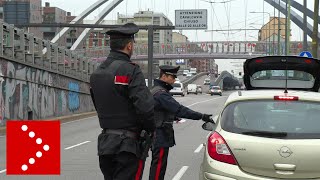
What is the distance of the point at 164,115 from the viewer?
22.8 feet

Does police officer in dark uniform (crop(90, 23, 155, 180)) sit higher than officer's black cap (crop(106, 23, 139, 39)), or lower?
lower

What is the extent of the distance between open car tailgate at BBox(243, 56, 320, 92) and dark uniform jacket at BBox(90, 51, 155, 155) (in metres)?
4.49

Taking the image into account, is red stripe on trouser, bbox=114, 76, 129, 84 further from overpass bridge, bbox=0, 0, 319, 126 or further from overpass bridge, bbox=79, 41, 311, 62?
overpass bridge, bbox=79, 41, 311, 62

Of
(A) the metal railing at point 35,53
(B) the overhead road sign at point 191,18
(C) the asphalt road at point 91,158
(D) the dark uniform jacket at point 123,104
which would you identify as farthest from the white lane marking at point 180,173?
(B) the overhead road sign at point 191,18

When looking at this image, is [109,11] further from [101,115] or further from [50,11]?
[101,115]

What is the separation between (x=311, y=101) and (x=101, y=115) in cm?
233

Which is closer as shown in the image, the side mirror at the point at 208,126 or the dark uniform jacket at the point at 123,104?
the dark uniform jacket at the point at 123,104

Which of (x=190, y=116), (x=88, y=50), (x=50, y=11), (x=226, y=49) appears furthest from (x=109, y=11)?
(x=190, y=116)

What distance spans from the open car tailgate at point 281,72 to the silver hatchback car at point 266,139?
290 cm

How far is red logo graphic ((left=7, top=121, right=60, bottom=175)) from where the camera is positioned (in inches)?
247

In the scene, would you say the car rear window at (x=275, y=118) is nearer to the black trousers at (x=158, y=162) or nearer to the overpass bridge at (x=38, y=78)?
the black trousers at (x=158, y=162)

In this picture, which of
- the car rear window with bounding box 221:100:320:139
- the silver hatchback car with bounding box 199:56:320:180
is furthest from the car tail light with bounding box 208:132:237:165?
the car rear window with bounding box 221:100:320:139

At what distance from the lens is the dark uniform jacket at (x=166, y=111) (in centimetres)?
680

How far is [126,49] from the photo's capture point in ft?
15.9
